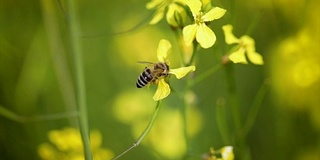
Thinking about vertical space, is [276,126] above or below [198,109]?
below

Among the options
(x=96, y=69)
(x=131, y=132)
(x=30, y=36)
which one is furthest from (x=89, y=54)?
(x=131, y=132)

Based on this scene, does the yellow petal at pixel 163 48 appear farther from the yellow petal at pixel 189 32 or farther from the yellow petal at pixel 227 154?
the yellow petal at pixel 227 154

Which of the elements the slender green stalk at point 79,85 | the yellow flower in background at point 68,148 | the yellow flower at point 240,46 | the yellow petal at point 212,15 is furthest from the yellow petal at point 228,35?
the yellow flower in background at point 68,148

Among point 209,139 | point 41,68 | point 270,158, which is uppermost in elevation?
point 41,68

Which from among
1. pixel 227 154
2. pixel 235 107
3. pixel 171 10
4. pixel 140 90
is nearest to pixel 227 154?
pixel 227 154

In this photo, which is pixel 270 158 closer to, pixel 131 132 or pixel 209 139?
pixel 209 139

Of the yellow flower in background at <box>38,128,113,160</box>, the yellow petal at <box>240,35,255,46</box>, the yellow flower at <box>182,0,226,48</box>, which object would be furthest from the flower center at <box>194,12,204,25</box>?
the yellow flower in background at <box>38,128,113,160</box>

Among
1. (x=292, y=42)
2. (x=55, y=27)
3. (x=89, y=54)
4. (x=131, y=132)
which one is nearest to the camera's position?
(x=292, y=42)
